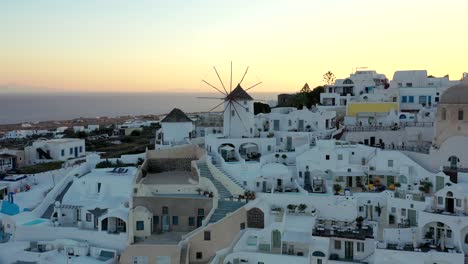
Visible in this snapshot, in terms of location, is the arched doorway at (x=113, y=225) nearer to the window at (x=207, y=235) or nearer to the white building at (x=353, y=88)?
the window at (x=207, y=235)

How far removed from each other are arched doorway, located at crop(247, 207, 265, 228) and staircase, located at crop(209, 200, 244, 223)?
74cm

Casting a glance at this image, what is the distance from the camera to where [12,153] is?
1783 inches

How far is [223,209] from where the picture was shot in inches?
980

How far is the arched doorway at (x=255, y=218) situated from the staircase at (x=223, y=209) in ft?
2.44

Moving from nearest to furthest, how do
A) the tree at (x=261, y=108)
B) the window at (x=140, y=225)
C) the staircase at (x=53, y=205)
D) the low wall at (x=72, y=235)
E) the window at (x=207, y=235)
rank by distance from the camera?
1. the window at (x=207, y=235)
2. the window at (x=140, y=225)
3. the low wall at (x=72, y=235)
4. the staircase at (x=53, y=205)
5. the tree at (x=261, y=108)

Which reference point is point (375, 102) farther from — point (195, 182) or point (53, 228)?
point (53, 228)

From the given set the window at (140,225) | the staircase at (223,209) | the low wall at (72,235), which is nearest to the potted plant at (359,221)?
the staircase at (223,209)

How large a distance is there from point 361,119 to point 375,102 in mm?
3121

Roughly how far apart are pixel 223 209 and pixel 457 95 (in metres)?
14.6

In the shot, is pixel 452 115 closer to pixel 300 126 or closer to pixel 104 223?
pixel 300 126

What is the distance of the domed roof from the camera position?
87.5ft

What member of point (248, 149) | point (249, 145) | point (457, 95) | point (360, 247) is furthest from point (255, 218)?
point (457, 95)

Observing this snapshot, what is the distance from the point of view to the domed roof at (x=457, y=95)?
87.5ft

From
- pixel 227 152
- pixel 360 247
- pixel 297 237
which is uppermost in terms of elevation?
pixel 227 152
